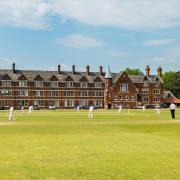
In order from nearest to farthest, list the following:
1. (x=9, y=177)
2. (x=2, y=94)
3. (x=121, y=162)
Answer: (x=9, y=177) → (x=121, y=162) → (x=2, y=94)

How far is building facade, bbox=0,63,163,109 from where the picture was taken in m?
138

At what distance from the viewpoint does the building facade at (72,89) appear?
138 m

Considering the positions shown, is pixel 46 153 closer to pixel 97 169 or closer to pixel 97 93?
pixel 97 169

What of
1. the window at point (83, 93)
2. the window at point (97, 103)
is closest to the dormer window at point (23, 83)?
the window at point (83, 93)

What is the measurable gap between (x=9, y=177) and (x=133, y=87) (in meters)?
139

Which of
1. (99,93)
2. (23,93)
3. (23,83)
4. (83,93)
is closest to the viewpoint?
(23,83)

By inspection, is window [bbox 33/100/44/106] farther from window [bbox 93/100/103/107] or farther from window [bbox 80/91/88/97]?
window [bbox 93/100/103/107]

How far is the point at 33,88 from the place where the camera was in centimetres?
13975

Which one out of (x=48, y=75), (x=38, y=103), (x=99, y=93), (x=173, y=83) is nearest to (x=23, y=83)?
(x=38, y=103)

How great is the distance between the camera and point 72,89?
145 m

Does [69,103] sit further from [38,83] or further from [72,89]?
[38,83]

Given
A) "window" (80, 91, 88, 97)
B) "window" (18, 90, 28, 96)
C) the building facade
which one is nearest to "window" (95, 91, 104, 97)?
the building facade

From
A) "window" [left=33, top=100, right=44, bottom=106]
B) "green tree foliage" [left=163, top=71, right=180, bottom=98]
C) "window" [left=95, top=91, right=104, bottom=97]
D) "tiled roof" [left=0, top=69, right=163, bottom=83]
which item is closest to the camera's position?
"tiled roof" [left=0, top=69, right=163, bottom=83]

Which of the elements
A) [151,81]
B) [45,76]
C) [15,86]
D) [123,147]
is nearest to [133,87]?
[151,81]
